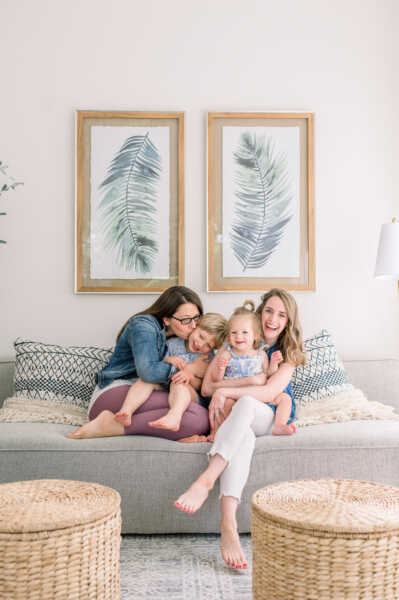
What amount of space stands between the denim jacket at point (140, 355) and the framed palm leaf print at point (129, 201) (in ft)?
2.26

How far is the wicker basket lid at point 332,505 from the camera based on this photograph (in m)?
1.27

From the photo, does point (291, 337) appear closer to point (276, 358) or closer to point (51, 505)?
point (276, 358)

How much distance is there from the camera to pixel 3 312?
3051 millimetres

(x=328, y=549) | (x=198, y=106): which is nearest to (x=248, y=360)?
(x=328, y=549)

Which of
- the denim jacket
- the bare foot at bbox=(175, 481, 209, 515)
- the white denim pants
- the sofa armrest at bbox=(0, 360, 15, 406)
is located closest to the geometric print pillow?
the white denim pants

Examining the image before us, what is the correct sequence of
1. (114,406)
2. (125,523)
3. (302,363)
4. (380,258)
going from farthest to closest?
(380,258) < (302,363) < (114,406) < (125,523)

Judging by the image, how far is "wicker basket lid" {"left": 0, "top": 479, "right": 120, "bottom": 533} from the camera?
4.23 ft

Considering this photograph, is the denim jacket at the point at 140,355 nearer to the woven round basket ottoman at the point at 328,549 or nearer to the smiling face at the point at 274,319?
the smiling face at the point at 274,319

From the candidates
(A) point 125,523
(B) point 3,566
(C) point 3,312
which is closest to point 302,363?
(A) point 125,523

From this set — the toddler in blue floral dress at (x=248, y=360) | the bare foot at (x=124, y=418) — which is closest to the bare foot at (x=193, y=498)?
the bare foot at (x=124, y=418)

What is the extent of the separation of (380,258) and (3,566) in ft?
7.45

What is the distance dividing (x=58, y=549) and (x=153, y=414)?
86 cm

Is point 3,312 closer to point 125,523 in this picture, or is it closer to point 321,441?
point 125,523

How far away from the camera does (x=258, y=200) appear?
3104 millimetres
